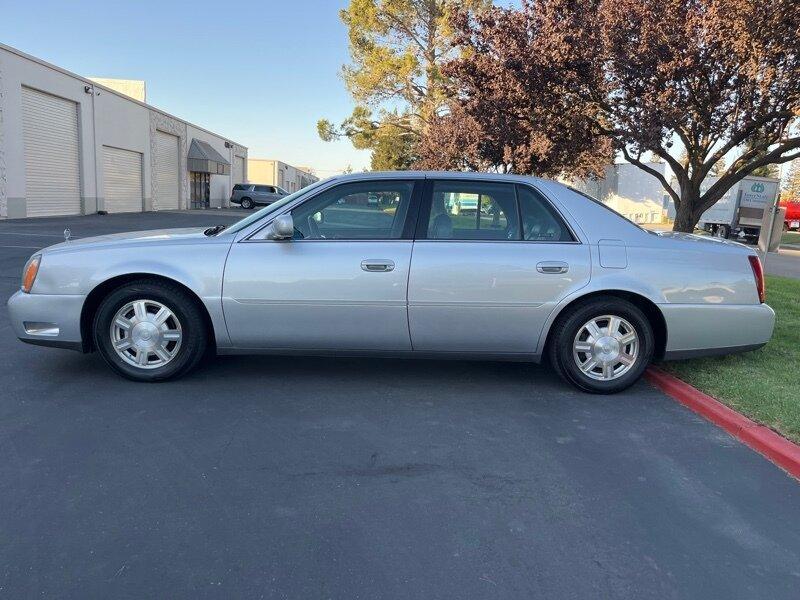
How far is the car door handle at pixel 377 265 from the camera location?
4457mm

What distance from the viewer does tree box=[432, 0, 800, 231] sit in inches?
310

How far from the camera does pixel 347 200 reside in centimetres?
472

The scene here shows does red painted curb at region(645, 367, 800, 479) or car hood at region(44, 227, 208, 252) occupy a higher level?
car hood at region(44, 227, 208, 252)

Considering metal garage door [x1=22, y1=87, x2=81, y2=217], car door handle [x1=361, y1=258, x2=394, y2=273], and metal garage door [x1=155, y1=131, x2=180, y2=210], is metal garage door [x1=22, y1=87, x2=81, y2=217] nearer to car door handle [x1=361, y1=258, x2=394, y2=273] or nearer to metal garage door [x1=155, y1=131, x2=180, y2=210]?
metal garage door [x1=155, y1=131, x2=180, y2=210]

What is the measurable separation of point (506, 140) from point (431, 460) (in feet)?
37.8

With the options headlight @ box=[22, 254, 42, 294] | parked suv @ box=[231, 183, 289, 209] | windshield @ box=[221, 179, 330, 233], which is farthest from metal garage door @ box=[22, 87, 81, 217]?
windshield @ box=[221, 179, 330, 233]

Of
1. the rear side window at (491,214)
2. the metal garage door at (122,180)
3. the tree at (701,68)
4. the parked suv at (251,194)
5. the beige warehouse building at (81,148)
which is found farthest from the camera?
the parked suv at (251,194)

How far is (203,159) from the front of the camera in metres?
42.0

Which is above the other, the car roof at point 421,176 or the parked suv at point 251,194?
the parked suv at point 251,194

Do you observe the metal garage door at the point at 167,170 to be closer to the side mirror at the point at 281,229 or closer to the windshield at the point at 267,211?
the windshield at the point at 267,211

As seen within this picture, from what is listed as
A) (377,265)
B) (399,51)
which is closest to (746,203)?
(399,51)

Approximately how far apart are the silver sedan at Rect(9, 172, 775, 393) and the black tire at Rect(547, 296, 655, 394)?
0.03ft

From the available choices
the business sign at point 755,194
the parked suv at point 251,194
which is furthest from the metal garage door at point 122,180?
the business sign at point 755,194

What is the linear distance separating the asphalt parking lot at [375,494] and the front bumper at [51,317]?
0.36 m
